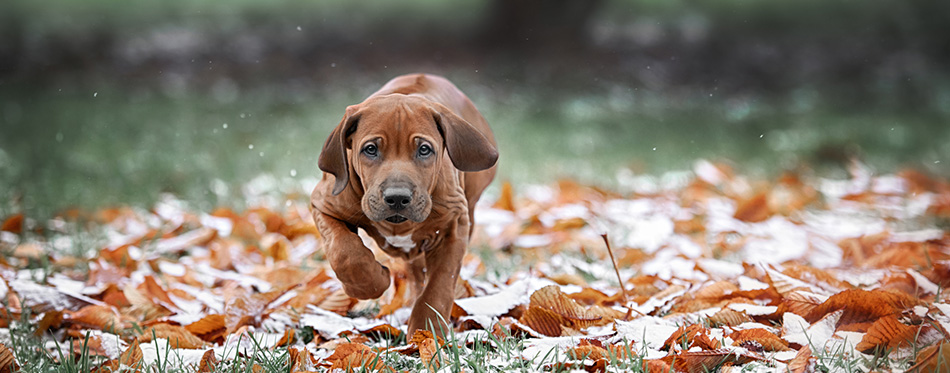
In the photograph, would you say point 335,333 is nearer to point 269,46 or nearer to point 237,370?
point 237,370

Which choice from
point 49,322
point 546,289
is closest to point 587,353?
point 546,289

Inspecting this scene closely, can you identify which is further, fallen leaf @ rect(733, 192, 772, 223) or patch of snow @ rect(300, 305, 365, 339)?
fallen leaf @ rect(733, 192, 772, 223)

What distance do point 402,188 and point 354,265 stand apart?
373mm

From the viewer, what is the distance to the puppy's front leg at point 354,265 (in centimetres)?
259

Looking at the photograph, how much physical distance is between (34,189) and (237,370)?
4.31 metres

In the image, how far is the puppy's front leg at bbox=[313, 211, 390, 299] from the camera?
2.59 meters

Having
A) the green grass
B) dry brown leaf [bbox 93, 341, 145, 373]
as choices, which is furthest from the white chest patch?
the green grass

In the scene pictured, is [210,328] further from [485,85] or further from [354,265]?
[485,85]

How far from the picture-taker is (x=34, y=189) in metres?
5.83

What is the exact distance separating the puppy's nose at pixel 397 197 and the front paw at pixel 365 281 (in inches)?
12.6

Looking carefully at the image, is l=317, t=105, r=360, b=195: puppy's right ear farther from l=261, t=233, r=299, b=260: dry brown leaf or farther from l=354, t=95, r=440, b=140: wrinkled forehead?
l=261, t=233, r=299, b=260: dry brown leaf

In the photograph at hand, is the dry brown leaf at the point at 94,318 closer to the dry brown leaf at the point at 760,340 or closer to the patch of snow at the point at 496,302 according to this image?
the patch of snow at the point at 496,302

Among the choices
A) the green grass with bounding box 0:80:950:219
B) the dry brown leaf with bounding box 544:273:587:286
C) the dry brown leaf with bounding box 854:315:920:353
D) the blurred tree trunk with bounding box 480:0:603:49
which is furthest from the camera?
the blurred tree trunk with bounding box 480:0:603:49

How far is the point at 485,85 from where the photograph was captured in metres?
8.57
